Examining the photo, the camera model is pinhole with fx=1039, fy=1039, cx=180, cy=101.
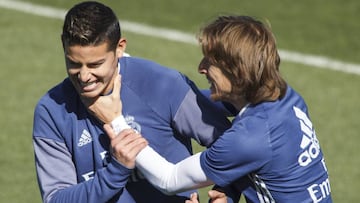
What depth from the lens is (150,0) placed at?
42.3 ft

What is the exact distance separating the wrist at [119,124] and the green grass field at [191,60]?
3.03 metres

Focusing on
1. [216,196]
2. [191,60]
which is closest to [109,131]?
[216,196]

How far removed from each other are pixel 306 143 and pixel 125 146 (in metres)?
0.94

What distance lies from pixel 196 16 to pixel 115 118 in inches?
280

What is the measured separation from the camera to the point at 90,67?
17.5 feet

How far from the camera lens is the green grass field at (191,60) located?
354 inches

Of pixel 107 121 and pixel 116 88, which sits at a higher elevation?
pixel 116 88

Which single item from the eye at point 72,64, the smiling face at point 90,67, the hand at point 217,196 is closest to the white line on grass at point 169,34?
the hand at point 217,196

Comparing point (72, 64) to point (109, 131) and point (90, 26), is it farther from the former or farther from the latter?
point (109, 131)

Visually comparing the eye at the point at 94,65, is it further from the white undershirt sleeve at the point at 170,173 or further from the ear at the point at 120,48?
the white undershirt sleeve at the point at 170,173

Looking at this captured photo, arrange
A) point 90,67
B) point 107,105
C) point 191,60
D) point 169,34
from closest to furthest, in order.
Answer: point 90,67 → point 107,105 → point 191,60 → point 169,34

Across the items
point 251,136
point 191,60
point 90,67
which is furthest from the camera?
point 191,60

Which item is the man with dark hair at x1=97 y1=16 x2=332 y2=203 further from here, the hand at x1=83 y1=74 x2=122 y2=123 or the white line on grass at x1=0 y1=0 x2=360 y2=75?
the white line on grass at x1=0 y1=0 x2=360 y2=75

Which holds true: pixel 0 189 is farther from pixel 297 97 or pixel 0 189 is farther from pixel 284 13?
pixel 284 13
